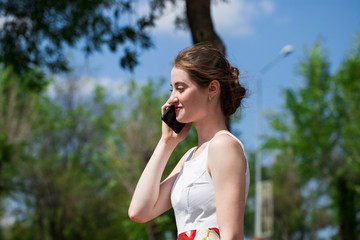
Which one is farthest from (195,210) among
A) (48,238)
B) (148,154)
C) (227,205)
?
(48,238)

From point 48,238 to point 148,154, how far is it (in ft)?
42.8

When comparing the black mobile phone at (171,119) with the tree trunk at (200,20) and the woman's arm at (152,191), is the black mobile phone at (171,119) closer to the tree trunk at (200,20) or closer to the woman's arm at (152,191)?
the woman's arm at (152,191)

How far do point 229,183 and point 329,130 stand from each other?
71.4ft

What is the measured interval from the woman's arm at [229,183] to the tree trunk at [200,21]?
4.38m

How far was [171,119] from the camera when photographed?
8.53 ft

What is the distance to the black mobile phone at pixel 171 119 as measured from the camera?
2.55 m

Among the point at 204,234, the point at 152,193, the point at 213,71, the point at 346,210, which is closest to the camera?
the point at 204,234

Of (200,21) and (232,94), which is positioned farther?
(200,21)

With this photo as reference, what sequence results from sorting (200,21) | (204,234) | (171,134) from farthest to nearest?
(200,21) → (171,134) → (204,234)

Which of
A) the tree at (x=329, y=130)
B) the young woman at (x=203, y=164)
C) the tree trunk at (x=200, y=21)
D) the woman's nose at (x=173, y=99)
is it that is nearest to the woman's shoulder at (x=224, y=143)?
the young woman at (x=203, y=164)

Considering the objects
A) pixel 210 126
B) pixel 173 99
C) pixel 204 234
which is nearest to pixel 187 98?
pixel 173 99

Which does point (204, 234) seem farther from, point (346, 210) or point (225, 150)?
point (346, 210)

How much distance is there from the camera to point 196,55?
2.50 meters

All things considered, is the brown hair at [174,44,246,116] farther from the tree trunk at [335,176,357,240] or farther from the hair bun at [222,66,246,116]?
the tree trunk at [335,176,357,240]
